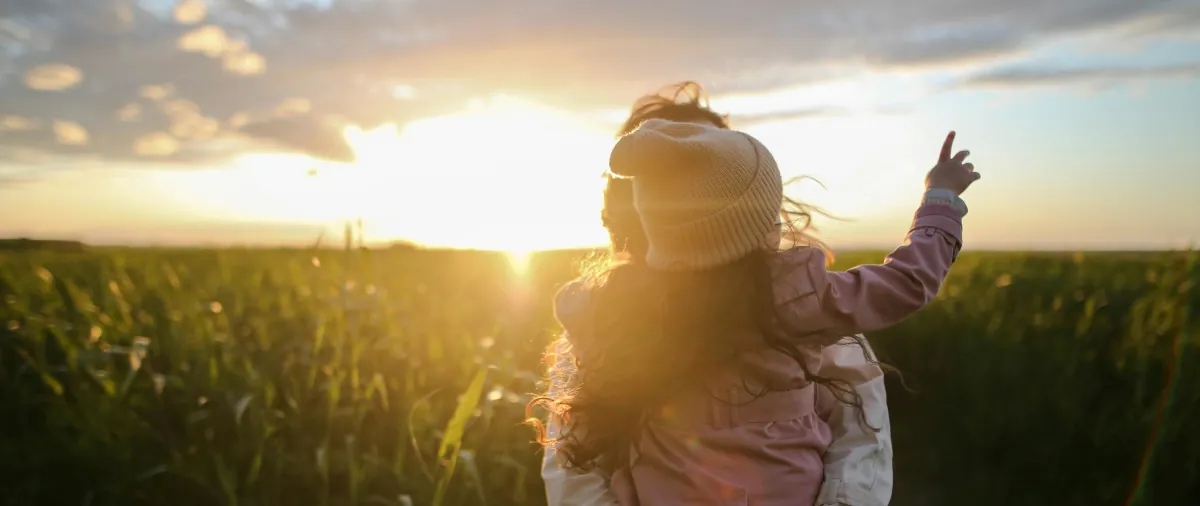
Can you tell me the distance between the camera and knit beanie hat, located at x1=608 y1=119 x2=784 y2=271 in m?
1.80

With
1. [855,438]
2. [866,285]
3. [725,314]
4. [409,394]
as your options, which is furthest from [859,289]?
[409,394]

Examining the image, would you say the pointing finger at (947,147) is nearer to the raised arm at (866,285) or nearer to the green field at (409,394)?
the raised arm at (866,285)

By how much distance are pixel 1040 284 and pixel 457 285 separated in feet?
15.4

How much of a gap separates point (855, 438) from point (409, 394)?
2.14 metres

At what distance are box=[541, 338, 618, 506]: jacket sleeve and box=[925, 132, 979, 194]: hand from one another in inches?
43.4

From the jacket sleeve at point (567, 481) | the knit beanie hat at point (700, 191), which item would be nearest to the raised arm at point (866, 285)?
the knit beanie hat at point (700, 191)

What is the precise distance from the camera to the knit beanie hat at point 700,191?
5.89ft

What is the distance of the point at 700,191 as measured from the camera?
5.90ft

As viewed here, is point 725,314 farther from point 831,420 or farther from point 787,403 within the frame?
point 831,420

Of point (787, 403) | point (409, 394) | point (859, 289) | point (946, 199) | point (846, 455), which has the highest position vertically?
point (946, 199)

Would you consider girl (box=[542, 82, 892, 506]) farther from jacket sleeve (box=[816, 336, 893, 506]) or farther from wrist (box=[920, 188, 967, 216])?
wrist (box=[920, 188, 967, 216])

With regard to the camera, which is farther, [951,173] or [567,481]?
[567,481]

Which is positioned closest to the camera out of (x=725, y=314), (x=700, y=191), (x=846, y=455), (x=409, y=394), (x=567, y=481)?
(x=700, y=191)

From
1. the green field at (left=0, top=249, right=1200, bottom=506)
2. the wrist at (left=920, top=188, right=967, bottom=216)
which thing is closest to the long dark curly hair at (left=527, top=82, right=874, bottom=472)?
the wrist at (left=920, top=188, right=967, bottom=216)
